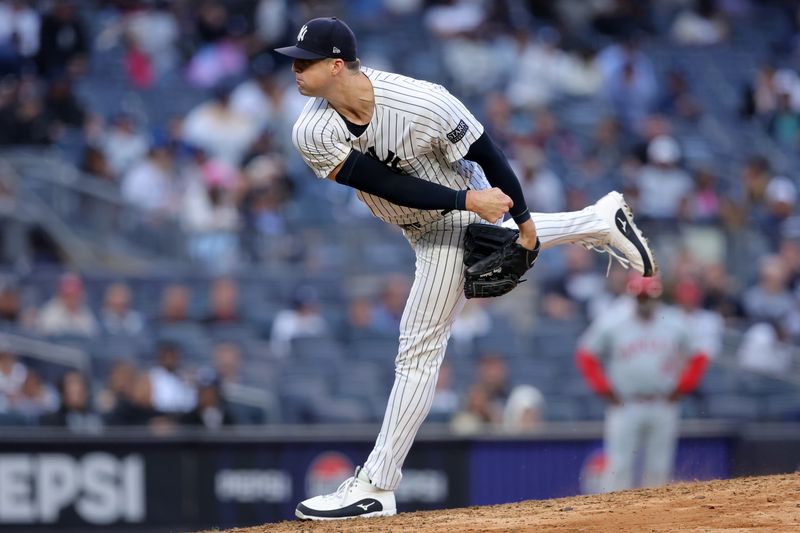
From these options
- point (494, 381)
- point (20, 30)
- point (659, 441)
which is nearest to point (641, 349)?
point (659, 441)

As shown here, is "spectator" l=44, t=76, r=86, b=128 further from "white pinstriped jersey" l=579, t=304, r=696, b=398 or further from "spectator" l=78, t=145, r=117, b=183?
"white pinstriped jersey" l=579, t=304, r=696, b=398

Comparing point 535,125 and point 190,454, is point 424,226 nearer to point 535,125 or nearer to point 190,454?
point 190,454

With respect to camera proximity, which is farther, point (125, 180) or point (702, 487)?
point (125, 180)

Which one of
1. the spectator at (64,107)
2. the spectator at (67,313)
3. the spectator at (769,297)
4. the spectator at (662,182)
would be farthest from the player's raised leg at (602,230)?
the spectator at (64,107)

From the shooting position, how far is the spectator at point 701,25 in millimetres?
15539

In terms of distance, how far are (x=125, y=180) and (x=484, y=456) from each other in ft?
15.3

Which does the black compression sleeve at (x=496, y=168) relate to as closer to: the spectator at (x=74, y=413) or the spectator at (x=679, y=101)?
the spectator at (x=74, y=413)

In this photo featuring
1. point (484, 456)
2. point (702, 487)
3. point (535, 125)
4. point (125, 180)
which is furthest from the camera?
point (535, 125)

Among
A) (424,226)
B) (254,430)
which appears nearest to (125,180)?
(254,430)

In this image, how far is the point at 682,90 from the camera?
14188 mm

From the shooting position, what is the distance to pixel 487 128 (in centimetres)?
1276

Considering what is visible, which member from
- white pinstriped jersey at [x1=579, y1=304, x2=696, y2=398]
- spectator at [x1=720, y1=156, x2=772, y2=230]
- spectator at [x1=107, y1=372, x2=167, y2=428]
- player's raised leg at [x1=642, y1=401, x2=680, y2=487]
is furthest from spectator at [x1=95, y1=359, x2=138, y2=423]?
spectator at [x1=720, y1=156, x2=772, y2=230]

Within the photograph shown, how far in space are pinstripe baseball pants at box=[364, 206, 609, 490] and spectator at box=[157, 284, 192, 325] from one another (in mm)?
5563

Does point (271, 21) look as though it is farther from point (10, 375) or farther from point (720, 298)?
point (720, 298)
